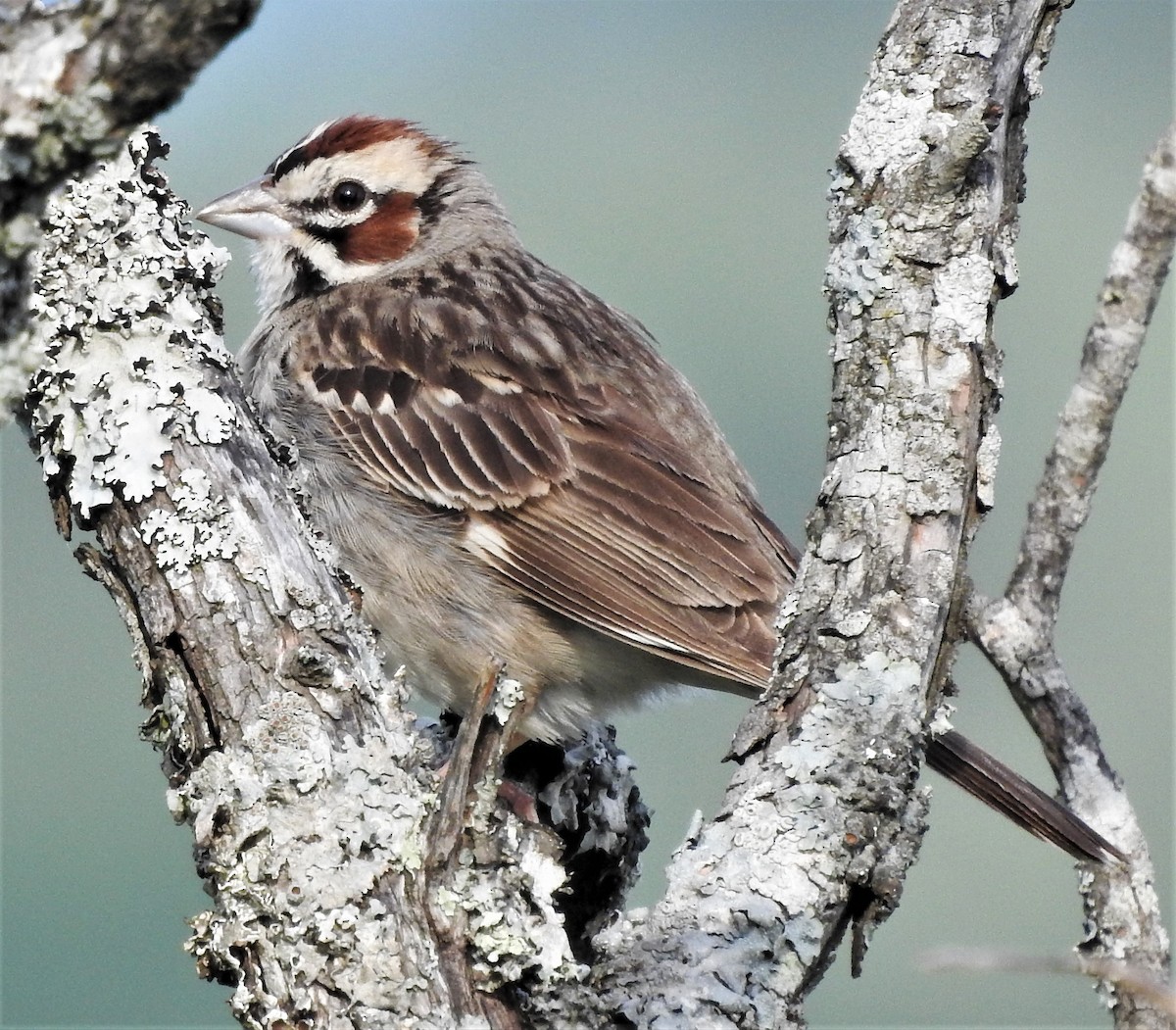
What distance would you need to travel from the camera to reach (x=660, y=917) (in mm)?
2287

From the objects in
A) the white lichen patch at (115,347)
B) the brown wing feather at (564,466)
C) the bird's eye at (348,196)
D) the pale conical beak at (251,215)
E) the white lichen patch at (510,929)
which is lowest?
the white lichen patch at (510,929)

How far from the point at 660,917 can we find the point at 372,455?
1650 mm

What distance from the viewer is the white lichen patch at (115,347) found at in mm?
2207

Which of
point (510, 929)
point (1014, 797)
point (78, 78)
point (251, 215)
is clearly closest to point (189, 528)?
point (510, 929)

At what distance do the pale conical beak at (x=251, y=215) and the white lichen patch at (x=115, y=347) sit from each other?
1.79 m

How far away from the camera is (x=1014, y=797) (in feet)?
9.84

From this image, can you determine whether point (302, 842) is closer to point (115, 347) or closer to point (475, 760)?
point (475, 760)

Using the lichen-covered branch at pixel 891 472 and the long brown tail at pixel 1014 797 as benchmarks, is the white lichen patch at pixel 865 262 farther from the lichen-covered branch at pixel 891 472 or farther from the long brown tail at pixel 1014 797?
the long brown tail at pixel 1014 797

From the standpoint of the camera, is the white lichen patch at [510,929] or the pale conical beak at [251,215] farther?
the pale conical beak at [251,215]

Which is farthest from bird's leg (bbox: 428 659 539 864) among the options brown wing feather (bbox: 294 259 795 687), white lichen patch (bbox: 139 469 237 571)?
brown wing feather (bbox: 294 259 795 687)

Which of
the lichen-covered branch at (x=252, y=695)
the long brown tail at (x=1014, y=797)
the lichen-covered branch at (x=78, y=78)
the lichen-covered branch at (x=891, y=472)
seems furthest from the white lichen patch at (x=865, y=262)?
the lichen-covered branch at (x=78, y=78)

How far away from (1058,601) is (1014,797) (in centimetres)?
44

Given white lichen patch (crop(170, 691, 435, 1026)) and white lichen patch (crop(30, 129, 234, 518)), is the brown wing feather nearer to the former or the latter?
white lichen patch (crop(30, 129, 234, 518))

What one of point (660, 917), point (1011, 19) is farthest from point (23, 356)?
point (1011, 19)
